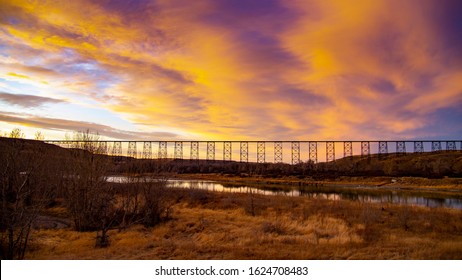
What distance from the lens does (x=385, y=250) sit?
471 inches

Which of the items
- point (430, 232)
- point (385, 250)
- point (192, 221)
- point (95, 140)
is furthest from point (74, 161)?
point (430, 232)

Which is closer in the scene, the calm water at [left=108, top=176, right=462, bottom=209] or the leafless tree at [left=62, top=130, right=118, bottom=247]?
the leafless tree at [left=62, top=130, right=118, bottom=247]

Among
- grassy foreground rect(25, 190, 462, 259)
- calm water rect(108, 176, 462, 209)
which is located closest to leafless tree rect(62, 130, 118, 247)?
grassy foreground rect(25, 190, 462, 259)

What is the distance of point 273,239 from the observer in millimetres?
14297

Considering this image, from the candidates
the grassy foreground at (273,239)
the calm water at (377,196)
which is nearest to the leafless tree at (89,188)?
the grassy foreground at (273,239)

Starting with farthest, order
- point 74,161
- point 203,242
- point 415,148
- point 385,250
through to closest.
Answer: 1. point 415,148
2. point 74,161
3. point 203,242
4. point 385,250

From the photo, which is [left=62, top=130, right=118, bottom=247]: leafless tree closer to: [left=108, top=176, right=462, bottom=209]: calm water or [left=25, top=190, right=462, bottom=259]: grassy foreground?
[left=25, top=190, right=462, bottom=259]: grassy foreground

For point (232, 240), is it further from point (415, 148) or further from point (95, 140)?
point (415, 148)

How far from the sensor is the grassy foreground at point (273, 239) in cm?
1166

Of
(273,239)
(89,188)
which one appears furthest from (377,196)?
(89,188)

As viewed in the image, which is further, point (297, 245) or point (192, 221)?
point (192, 221)

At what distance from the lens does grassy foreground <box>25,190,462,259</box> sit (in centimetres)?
1166

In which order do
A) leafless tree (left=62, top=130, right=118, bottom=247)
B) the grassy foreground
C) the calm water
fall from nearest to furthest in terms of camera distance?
the grassy foreground, leafless tree (left=62, top=130, right=118, bottom=247), the calm water

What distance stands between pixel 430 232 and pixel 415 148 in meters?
77.9
